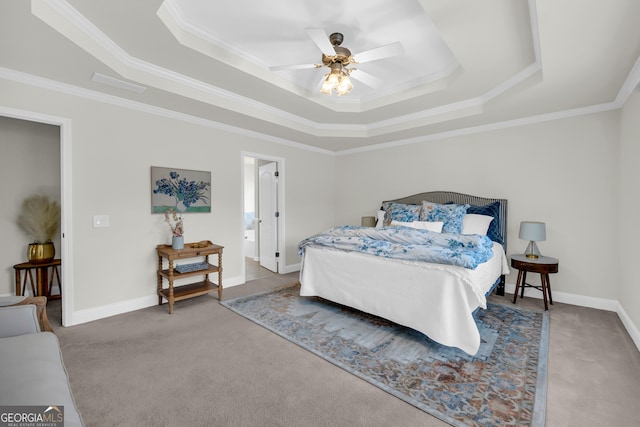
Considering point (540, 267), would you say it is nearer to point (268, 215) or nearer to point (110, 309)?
point (268, 215)

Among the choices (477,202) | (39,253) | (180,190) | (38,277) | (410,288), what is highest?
(180,190)

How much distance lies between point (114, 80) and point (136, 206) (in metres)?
1.39

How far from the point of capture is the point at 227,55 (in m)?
2.71

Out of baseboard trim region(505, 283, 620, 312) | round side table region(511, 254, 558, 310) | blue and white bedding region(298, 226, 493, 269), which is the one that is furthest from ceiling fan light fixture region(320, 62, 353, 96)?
baseboard trim region(505, 283, 620, 312)

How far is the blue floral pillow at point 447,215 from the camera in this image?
12.6ft

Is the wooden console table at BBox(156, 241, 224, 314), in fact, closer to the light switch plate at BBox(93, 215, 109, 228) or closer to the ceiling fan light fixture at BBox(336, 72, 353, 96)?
the light switch plate at BBox(93, 215, 109, 228)

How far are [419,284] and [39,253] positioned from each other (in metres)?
4.45

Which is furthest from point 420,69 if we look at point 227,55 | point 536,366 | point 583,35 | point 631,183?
point 536,366

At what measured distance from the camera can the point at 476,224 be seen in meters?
3.80

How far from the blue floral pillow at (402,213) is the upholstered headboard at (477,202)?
0.37m

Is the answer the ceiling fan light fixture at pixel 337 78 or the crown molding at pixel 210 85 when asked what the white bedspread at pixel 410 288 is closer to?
the ceiling fan light fixture at pixel 337 78

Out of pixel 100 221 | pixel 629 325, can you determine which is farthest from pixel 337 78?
pixel 629 325

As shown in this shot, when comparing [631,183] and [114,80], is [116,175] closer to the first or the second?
[114,80]

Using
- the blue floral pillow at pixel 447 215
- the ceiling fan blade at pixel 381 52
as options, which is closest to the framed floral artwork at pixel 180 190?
the ceiling fan blade at pixel 381 52
